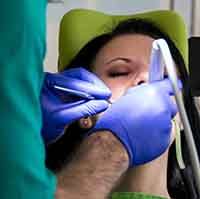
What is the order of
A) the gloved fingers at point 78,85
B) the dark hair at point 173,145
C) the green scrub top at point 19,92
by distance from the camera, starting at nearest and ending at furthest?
the green scrub top at point 19,92 → the gloved fingers at point 78,85 → the dark hair at point 173,145

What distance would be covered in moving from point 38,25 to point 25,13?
3 cm

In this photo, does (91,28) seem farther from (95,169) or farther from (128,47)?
(95,169)

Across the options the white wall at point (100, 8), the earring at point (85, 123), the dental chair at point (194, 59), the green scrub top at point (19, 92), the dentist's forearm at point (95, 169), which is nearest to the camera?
the green scrub top at point (19, 92)

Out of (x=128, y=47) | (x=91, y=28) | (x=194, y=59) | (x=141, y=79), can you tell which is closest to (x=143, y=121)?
(x=141, y=79)

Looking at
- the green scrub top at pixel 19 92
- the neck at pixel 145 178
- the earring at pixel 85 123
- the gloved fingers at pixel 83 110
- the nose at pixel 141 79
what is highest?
the green scrub top at pixel 19 92

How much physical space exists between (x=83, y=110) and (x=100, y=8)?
1459mm

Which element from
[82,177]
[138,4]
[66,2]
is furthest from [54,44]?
[82,177]

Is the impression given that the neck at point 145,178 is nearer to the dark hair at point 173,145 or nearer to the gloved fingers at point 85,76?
the dark hair at point 173,145

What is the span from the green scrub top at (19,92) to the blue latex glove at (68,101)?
0.28 metres

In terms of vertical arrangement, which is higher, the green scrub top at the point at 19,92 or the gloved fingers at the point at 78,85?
the green scrub top at the point at 19,92

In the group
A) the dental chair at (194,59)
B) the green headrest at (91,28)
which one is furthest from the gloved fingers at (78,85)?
the dental chair at (194,59)

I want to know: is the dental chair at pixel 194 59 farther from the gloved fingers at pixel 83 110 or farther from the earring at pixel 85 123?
the gloved fingers at pixel 83 110

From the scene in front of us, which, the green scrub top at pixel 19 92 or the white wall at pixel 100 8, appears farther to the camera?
the white wall at pixel 100 8

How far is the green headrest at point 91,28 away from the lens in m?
1.74
